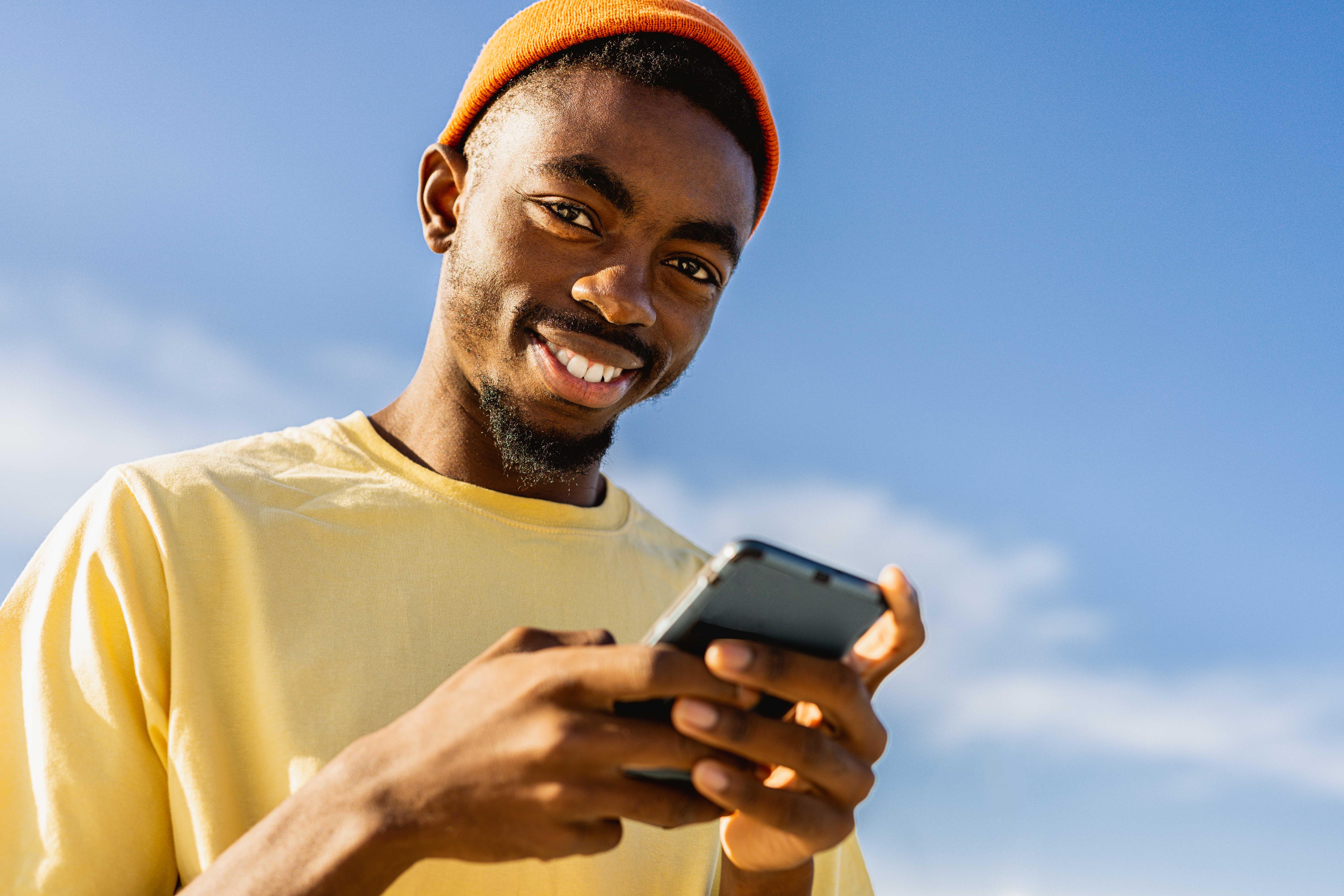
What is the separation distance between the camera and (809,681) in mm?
1655

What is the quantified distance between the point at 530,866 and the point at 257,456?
1.42 metres

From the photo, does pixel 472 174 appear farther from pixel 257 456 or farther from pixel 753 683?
pixel 753 683

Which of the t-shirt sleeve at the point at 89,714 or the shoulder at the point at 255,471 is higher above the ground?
the shoulder at the point at 255,471

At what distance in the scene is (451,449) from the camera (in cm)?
316

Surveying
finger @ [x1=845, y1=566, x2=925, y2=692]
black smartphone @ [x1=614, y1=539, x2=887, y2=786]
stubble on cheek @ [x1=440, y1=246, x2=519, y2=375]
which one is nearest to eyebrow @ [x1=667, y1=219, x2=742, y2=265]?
stubble on cheek @ [x1=440, y1=246, x2=519, y2=375]

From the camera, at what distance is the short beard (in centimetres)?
308

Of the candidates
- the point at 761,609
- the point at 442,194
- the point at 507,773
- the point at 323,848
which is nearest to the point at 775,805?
the point at 761,609

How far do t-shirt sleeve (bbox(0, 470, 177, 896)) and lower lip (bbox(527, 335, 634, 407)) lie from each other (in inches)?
44.0

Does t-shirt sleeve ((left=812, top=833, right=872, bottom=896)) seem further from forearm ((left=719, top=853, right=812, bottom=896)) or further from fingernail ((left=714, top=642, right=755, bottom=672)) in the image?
fingernail ((left=714, top=642, right=755, bottom=672))

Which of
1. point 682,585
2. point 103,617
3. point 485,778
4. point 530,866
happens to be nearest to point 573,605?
point 682,585

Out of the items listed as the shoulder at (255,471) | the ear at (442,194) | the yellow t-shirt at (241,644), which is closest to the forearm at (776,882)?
the yellow t-shirt at (241,644)

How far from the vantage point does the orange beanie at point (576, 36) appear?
3.24 metres

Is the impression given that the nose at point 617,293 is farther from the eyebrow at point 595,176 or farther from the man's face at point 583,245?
the eyebrow at point 595,176

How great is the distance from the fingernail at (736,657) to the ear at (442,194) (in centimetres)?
214
